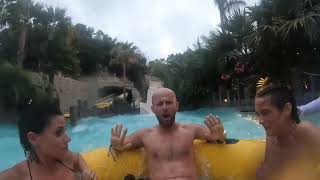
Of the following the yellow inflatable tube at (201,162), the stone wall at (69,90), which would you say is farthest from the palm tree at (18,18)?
the yellow inflatable tube at (201,162)

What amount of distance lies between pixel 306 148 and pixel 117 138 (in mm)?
1514

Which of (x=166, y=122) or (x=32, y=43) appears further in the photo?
(x=32, y=43)

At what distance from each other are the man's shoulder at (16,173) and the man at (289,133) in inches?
46.9

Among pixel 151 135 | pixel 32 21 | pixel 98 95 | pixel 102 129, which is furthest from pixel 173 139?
pixel 98 95

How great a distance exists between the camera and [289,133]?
2219 mm

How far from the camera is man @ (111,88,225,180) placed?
307cm

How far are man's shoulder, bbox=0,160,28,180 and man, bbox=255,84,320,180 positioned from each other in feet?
3.91

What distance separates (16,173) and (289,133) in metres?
1.35

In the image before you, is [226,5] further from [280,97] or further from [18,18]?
[280,97]

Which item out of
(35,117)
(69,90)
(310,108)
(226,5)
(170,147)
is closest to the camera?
(35,117)

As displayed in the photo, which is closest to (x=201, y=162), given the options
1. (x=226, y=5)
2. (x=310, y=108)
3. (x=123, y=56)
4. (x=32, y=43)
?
(x=310, y=108)

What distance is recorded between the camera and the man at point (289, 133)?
2.17 metres

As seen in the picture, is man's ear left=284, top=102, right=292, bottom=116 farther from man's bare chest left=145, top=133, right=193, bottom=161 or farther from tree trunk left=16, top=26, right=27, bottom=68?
tree trunk left=16, top=26, right=27, bottom=68

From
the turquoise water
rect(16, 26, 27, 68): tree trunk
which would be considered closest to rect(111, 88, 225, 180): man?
the turquoise water
